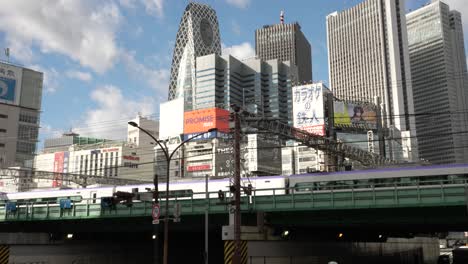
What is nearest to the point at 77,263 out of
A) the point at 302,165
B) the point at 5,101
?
the point at 302,165

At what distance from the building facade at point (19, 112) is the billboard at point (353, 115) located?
10436cm

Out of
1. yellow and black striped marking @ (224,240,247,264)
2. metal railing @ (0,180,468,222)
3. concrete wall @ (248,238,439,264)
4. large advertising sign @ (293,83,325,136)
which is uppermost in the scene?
large advertising sign @ (293,83,325,136)

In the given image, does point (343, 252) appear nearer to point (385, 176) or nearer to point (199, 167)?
point (385, 176)

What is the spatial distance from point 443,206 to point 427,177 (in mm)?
9817

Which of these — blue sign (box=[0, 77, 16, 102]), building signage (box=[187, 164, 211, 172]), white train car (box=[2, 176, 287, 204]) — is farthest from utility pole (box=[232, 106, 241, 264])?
blue sign (box=[0, 77, 16, 102])

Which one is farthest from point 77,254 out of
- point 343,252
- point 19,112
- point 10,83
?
point 19,112

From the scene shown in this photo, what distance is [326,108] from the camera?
170 m

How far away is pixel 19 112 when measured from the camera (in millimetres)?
174500

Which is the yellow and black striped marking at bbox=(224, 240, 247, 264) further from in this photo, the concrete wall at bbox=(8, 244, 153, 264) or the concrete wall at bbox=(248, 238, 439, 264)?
the concrete wall at bbox=(8, 244, 153, 264)

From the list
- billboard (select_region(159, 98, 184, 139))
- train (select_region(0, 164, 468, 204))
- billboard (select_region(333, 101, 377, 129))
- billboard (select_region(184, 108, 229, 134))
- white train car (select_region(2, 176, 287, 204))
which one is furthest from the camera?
billboard (select_region(159, 98, 184, 139))

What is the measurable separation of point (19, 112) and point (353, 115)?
115m

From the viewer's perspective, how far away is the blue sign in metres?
166

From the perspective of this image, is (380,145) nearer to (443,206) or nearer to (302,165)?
(302,165)

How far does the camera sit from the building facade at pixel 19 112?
167 meters
